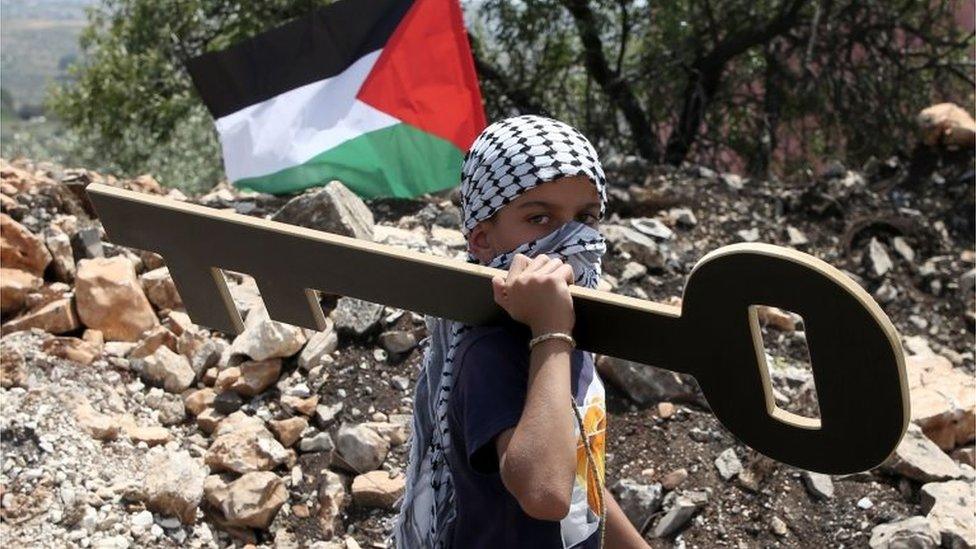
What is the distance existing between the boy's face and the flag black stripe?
355cm

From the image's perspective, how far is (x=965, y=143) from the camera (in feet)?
20.7

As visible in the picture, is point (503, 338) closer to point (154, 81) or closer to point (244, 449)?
point (244, 449)

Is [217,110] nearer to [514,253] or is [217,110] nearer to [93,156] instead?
[514,253]

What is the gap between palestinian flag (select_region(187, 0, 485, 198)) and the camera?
4.82 m

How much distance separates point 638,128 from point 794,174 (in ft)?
4.36

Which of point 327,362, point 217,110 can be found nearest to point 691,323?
point 327,362

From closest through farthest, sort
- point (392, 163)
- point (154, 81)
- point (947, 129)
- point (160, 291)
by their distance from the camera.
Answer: point (160, 291) < point (392, 163) < point (947, 129) < point (154, 81)

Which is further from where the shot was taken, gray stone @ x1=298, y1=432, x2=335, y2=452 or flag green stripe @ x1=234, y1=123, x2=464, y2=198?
flag green stripe @ x1=234, y1=123, x2=464, y2=198

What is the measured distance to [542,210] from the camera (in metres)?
1.48

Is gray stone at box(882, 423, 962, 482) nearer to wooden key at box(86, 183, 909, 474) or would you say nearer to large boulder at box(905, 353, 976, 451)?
large boulder at box(905, 353, 976, 451)

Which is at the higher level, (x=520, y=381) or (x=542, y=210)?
(x=542, y=210)

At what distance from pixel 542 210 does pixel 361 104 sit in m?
3.53

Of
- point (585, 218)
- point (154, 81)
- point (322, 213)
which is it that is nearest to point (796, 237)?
point (322, 213)

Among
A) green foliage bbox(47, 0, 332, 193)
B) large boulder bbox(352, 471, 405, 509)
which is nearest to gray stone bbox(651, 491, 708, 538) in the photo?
large boulder bbox(352, 471, 405, 509)
